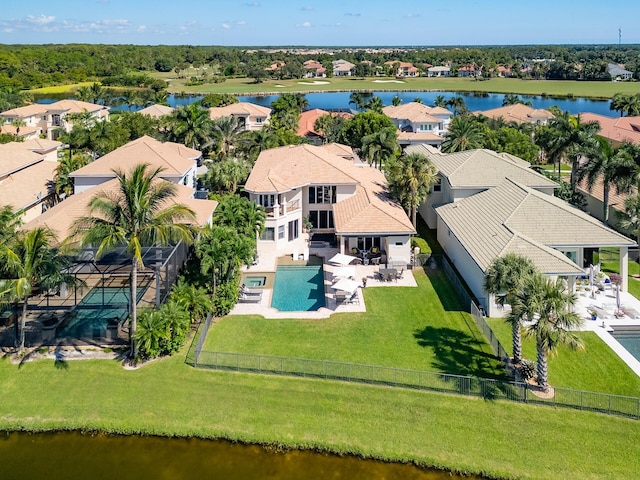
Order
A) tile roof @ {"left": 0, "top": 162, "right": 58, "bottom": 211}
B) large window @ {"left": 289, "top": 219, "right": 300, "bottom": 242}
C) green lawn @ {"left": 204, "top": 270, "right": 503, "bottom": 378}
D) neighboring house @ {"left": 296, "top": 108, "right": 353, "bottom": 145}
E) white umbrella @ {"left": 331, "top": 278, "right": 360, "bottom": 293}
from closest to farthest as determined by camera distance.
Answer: green lawn @ {"left": 204, "top": 270, "right": 503, "bottom": 378} → white umbrella @ {"left": 331, "top": 278, "right": 360, "bottom": 293} → large window @ {"left": 289, "top": 219, "right": 300, "bottom": 242} → tile roof @ {"left": 0, "top": 162, "right": 58, "bottom": 211} → neighboring house @ {"left": 296, "top": 108, "right": 353, "bottom": 145}

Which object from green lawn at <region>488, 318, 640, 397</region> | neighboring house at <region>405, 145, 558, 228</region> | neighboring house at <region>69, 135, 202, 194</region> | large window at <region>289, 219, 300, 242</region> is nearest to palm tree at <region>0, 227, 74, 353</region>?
neighboring house at <region>69, 135, 202, 194</region>

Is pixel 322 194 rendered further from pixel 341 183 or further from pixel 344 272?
pixel 344 272

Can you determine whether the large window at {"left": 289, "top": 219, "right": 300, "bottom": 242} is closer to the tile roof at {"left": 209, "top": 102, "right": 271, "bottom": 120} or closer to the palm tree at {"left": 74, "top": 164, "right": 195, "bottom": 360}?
the palm tree at {"left": 74, "top": 164, "right": 195, "bottom": 360}

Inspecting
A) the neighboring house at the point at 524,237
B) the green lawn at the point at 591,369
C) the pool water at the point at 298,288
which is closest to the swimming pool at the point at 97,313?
the pool water at the point at 298,288

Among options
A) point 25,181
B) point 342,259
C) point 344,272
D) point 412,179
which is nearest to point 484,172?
point 412,179

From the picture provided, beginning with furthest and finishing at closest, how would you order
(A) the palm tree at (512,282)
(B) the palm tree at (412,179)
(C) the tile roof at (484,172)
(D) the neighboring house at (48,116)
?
(D) the neighboring house at (48,116) → (C) the tile roof at (484,172) → (B) the palm tree at (412,179) → (A) the palm tree at (512,282)

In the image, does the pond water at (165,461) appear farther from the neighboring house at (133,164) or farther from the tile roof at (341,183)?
the neighboring house at (133,164)

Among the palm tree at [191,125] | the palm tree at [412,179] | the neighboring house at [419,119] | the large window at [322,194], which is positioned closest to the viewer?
the palm tree at [412,179]
